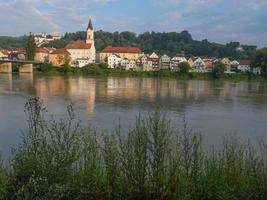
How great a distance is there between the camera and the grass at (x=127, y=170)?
5906 mm

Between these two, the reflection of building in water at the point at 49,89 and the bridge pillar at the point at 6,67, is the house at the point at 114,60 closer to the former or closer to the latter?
the bridge pillar at the point at 6,67

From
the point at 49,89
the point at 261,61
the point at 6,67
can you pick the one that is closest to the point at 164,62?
the point at 261,61

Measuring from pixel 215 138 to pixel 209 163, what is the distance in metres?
10.00

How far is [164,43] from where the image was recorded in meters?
162

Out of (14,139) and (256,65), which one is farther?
(256,65)

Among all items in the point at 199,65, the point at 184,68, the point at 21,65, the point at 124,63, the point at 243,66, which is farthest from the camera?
the point at 243,66

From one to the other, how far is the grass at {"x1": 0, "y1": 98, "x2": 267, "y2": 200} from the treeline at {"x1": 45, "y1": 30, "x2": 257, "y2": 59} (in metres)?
121

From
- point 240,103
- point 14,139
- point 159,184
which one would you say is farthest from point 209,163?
point 240,103

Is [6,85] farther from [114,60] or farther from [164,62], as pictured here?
[164,62]

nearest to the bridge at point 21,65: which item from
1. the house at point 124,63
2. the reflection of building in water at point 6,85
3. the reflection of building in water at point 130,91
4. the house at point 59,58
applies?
the house at point 59,58

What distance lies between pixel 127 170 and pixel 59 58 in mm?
89444

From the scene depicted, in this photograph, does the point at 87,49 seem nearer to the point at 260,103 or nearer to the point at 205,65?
the point at 205,65

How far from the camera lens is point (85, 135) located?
22.5 ft

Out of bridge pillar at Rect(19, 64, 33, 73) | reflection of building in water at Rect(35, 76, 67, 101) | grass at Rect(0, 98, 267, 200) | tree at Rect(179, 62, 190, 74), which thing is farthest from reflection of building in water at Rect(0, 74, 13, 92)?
tree at Rect(179, 62, 190, 74)
